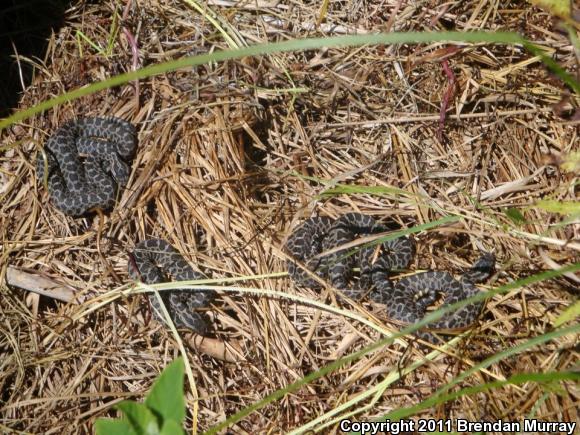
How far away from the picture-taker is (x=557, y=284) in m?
4.50

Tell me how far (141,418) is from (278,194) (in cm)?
300

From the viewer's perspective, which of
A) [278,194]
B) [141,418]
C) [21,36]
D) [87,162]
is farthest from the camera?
[21,36]

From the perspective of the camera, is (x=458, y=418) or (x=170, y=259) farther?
(x=170, y=259)

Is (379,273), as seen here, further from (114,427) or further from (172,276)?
(114,427)

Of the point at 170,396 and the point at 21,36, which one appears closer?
the point at 170,396

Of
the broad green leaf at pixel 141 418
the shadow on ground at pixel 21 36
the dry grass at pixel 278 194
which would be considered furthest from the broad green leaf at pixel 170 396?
the shadow on ground at pixel 21 36

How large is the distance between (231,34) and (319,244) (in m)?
1.97

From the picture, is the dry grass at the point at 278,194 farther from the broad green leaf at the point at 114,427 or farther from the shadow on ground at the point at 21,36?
the broad green leaf at the point at 114,427

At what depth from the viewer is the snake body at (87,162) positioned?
5148 mm

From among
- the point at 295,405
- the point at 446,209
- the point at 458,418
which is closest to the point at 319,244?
the point at 446,209

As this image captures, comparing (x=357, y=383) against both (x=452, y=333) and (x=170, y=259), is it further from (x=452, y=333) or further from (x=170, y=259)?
(x=170, y=259)

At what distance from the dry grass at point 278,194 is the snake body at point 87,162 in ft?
0.46

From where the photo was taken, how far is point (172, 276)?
5043 millimetres

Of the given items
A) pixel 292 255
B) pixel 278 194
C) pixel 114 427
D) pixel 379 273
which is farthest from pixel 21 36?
pixel 114 427
